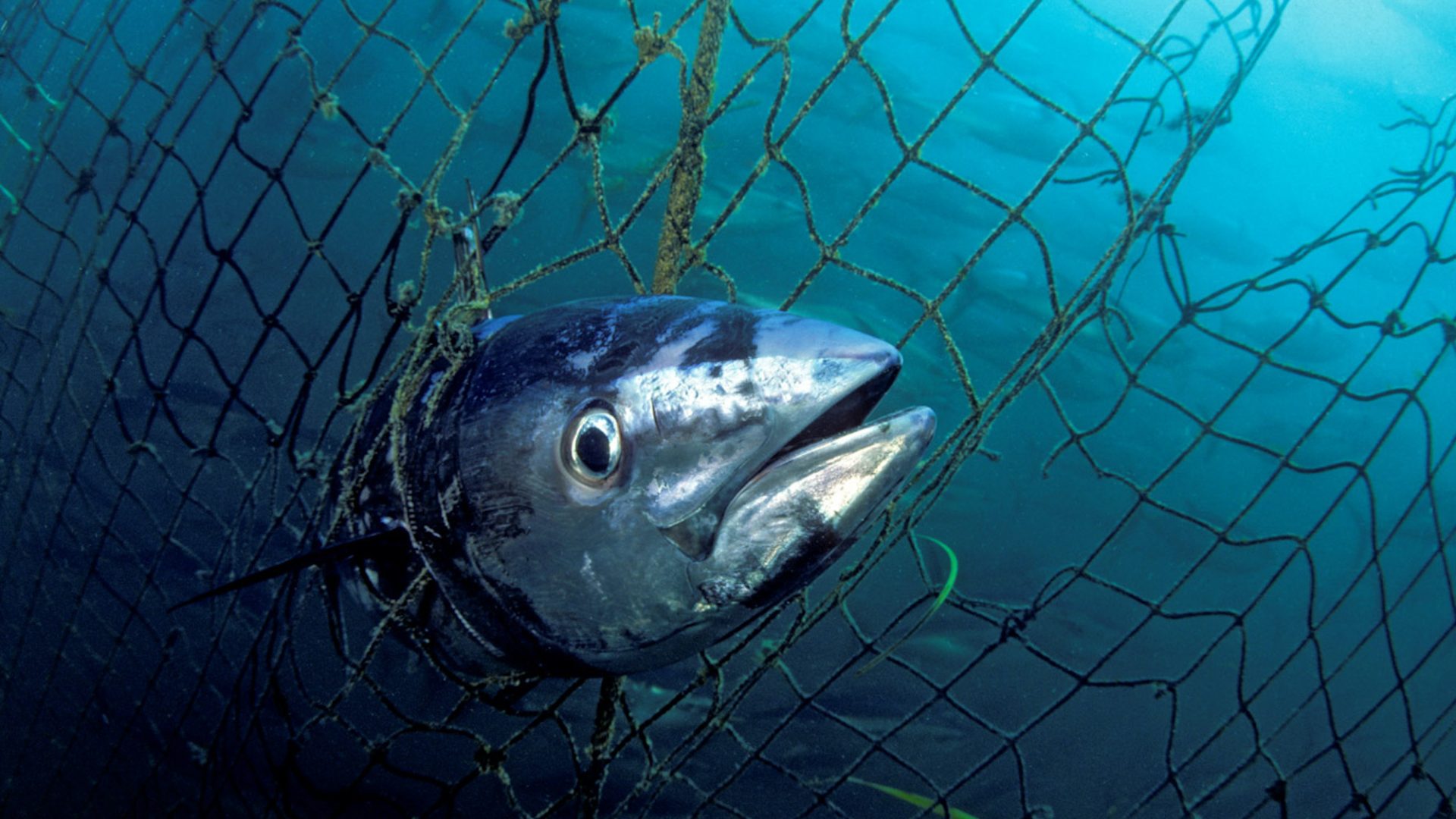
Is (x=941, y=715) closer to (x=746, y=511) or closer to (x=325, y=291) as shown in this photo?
→ (x=746, y=511)

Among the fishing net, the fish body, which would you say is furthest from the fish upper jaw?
the fishing net

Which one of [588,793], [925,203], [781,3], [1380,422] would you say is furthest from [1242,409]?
[588,793]

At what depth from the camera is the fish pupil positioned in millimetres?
1019

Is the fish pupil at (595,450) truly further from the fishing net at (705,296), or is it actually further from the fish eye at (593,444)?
the fishing net at (705,296)

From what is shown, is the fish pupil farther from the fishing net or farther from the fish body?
the fishing net

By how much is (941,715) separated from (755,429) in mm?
8454

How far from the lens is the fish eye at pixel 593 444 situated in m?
1.01

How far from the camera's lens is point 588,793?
1691 millimetres

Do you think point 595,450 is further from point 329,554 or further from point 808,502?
point 329,554

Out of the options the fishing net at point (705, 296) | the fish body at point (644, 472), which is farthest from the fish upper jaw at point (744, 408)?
the fishing net at point (705, 296)

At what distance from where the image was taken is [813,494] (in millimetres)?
930

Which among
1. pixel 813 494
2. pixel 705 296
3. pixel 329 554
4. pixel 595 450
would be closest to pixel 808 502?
pixel 813 494

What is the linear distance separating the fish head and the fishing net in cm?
31

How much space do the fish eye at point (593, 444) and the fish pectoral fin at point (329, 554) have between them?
43cm
